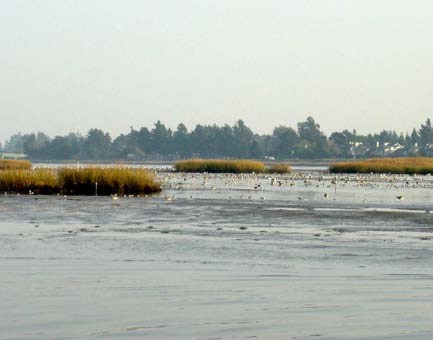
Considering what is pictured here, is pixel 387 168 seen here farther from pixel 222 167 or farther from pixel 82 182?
pixel 82 182

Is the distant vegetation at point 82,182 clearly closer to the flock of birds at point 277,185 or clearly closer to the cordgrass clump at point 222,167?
the flock of birds at point 277,185

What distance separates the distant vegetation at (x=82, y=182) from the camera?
4300 centimetres

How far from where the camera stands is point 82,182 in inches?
1699

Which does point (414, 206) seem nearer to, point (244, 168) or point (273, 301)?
point (273, 301)

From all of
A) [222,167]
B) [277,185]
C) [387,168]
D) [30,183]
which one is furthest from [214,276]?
[387,168]

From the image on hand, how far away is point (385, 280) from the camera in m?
15.7

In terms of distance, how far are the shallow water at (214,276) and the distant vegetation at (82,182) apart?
494 inches

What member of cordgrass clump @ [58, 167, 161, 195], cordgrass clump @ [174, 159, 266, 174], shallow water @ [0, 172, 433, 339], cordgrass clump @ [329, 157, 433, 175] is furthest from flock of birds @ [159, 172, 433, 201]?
cordgrass clump @ [329, 157, 433, 175]

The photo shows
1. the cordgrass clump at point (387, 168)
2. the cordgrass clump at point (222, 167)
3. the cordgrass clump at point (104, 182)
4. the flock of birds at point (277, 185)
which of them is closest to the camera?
the cordgrass clump at point (104, 182)

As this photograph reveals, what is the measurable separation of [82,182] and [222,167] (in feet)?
183

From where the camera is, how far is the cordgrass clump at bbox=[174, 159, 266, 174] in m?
96.2

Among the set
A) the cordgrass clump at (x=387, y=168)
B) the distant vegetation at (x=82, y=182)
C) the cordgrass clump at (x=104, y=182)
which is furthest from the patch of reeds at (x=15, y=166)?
the cordgrass clump at (x=387, y=168)

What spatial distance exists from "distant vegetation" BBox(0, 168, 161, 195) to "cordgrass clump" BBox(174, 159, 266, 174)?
5097 centimetres

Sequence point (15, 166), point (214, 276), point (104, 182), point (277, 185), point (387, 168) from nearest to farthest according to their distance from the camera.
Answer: point (214, 276) < point (104, 182) < point (277, 185) < point (15, 166) < point (387, 168)
